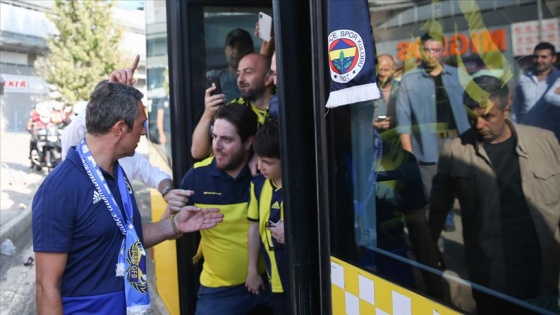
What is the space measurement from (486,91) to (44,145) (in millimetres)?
15281

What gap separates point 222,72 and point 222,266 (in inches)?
51.2

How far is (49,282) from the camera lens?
2.03 metres

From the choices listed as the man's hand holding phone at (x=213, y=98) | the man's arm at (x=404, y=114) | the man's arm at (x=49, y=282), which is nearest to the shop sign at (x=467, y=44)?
the man's arm at (x=404, y=114)

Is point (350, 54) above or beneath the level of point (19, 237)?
above

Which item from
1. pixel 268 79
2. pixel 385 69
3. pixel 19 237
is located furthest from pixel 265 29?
pixel 19 237

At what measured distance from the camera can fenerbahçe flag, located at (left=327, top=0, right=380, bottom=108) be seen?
5.87 feet

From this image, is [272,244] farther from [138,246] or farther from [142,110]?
[142,110]

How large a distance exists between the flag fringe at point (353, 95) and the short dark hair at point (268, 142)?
66 centimetres

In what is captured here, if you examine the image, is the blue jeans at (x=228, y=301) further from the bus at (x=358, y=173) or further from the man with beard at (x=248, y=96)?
the bus at (x=358, y=173)

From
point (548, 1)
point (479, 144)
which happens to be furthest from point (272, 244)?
point (548, 1)

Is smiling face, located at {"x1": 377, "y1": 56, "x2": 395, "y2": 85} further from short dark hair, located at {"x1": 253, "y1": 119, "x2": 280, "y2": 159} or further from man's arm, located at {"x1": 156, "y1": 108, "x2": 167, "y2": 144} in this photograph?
man's arm, located at {"x1": 156, "y1": 108, "x2": 167, "y2": 144}

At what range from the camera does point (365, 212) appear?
2.02 metres

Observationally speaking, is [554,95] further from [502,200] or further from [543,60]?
[502,200]

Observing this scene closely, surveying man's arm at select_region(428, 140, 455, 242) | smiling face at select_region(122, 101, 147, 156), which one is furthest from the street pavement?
man's arm at select_region(428, 140, 455, 242)
